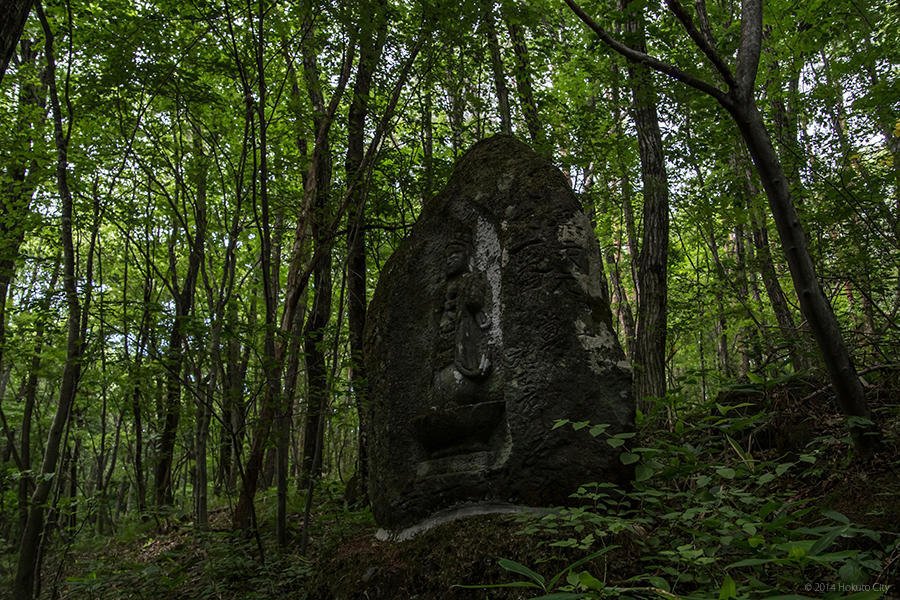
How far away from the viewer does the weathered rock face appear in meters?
3.48

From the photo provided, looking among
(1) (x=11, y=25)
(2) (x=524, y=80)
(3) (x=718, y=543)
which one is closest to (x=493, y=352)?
(3) (x=718, y=543)

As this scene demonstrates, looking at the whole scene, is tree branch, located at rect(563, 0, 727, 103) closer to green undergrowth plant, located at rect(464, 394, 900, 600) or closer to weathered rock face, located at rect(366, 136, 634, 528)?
weathered rock face, located at rect(366, 136, 634, 528)

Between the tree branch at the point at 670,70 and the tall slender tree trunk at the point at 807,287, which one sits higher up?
the tree branch at the point at 670,70

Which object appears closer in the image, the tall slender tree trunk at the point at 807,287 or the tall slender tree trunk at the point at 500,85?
the tall slender tree trunk at the point at 807,287

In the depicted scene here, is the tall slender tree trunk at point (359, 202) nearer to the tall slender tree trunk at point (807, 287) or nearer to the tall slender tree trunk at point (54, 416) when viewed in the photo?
the tall slender tree trunk at point (54, 416)

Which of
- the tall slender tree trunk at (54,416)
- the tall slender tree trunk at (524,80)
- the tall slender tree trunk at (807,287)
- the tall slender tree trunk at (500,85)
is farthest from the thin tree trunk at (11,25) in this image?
the tall slender tree trunk at (524,80)

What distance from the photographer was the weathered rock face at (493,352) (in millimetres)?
3477

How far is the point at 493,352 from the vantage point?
400 centimetres

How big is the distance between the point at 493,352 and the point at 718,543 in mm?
1942

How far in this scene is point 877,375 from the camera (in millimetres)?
4328

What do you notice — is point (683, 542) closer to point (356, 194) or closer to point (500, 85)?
point (356, 194)

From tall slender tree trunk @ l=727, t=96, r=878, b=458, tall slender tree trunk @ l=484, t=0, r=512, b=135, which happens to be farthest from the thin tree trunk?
tall slender tree trunk @ l=484, t=0, r=512, b=135

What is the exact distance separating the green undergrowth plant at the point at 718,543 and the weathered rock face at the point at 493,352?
31 cm

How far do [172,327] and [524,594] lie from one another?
4.18m
